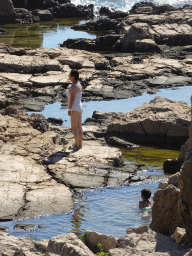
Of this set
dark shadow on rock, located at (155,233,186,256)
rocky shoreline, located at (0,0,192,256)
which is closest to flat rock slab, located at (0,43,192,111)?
rocky shoreline, located at (0,0,192,256)

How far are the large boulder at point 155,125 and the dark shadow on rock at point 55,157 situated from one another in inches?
95.3

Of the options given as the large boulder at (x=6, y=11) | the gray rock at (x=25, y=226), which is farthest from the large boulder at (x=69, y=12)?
the gray rock at (x=25, y=226)

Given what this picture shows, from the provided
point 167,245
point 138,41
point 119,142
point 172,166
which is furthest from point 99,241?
point 138,41

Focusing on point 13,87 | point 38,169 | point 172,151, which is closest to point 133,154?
point 172,151

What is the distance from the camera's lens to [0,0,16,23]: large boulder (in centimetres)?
3281

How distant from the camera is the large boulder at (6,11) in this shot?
32812 millimetres

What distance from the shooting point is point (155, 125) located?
9.95 m

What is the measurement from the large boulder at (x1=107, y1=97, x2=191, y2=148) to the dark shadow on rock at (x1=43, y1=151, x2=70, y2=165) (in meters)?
2.42

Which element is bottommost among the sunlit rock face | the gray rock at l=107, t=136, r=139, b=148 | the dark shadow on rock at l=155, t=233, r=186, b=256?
the gray rock at l=107, t=136, r=139, b=148

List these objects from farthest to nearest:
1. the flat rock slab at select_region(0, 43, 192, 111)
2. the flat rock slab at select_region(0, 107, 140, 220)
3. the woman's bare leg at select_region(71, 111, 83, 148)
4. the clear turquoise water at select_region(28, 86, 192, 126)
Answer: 1. the flat rock slab at select_region(0, 43, 192, 111)
2. the clear turquoise water at select_region(28, 86, 192, 126)
3. the woman's bare leg at select_region(71, 111, 83, 148)
4. the flat rock slab at select_region(0, 107, 140, 220)

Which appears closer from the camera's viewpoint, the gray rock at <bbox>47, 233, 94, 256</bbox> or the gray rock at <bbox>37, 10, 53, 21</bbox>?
the gray rock at <bbox>47, 233, 94, 256</bbox>

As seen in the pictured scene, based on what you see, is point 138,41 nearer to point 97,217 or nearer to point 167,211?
point 97,217

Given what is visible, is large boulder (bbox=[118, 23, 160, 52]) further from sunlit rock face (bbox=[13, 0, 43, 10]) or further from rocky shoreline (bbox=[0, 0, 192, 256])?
sunlit rock face (bbox=[13, 0, 43, 10])

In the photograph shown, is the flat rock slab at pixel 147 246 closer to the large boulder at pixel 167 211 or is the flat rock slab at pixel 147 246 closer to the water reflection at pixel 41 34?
the large boulder at pixel 167 211
